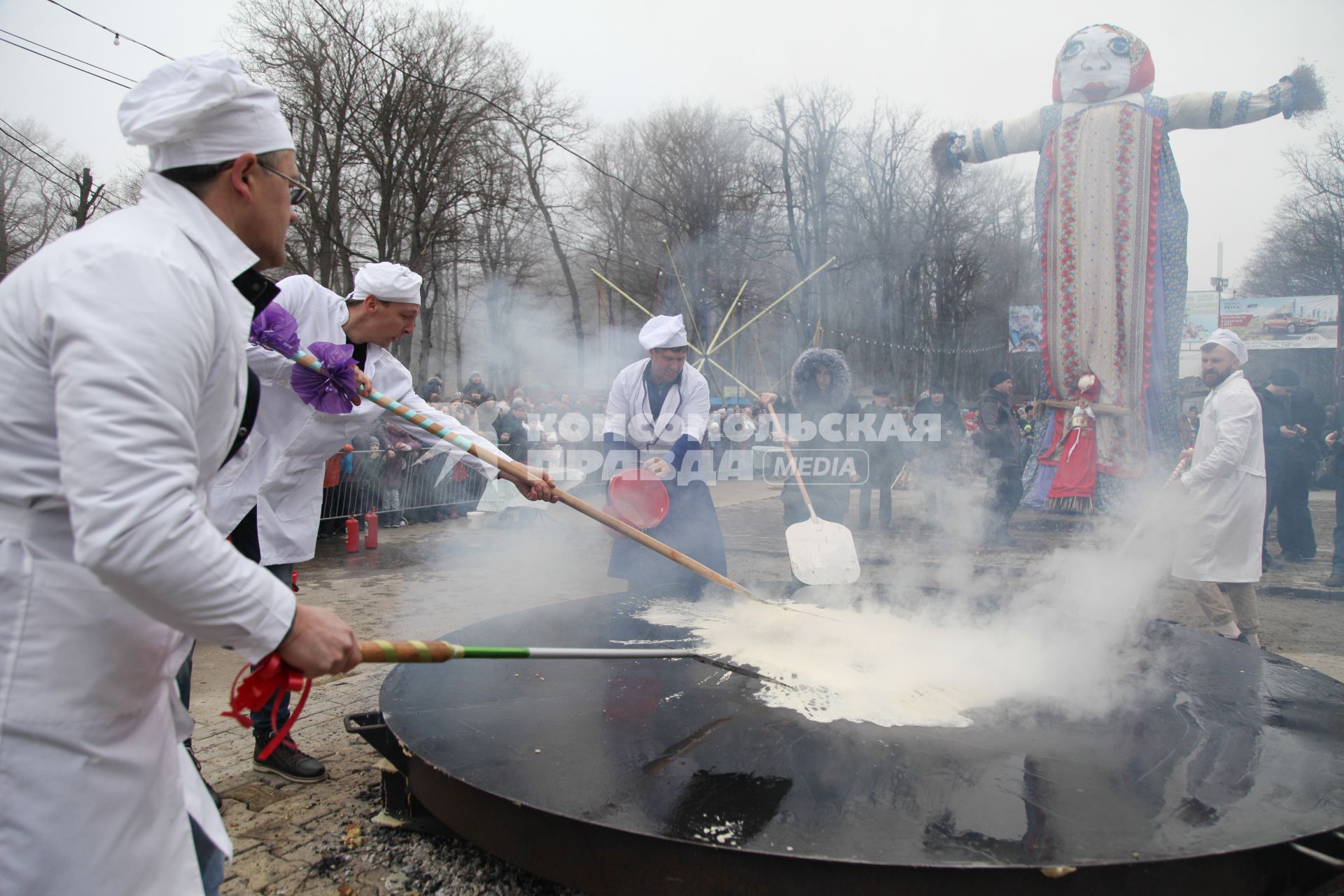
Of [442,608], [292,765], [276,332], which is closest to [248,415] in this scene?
[276,332]

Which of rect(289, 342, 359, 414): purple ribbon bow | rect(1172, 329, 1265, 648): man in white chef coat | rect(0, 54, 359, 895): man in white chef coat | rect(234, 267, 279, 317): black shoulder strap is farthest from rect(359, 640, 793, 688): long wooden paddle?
rect(1172, 329, 1265, 648): man in white chef coat

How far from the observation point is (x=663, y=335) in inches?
182

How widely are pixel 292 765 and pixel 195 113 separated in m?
2.71

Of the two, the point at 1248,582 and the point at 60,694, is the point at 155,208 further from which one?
the point at 1248,582

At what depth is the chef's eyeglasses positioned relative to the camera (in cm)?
151

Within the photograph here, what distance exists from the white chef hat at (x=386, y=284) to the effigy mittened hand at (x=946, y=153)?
10093mm

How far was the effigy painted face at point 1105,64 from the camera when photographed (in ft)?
31.3

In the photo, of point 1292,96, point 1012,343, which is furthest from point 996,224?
point 1292,96

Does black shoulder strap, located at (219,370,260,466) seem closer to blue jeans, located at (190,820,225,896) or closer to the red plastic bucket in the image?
blue jeans, located at (190,820,225,896)

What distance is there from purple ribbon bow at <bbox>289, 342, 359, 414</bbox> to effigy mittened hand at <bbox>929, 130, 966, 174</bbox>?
10614 millimetres

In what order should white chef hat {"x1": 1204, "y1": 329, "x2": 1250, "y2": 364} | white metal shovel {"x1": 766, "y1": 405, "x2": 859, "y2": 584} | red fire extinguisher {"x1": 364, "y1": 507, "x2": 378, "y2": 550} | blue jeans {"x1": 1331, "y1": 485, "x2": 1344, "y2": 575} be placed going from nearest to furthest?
white metal shovel {"x1": 766, "y1": 405, "x2": 859, "y2": 584} → white chef hat {"x1": 1204, "y1": 329, "x2": 1250, "y2": 364} → blue jeans {"x1": 1331, "y1": 485, "x2": 1344, "y2": 575} → red fire extinguisher {"x1": 364, "y1": 507, "x2": 378, "y2": 550}

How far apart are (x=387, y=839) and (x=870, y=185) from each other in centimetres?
2796

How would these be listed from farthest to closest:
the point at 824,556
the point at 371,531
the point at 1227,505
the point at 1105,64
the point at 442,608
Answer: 1. the point at 1105,64
2. the point at 371,531
3. the point at 442,608
4. the point at 1227,505
5. the point at 824,556

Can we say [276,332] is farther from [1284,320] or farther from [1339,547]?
[1284,320]
